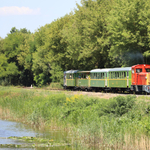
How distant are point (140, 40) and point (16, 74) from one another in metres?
45.9

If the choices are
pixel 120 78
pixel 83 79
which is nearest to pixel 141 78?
Result: pixel 120 78

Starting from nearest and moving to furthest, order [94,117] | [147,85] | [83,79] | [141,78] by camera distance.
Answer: [94,117]
[147,85]
[141,78]
[83,79]

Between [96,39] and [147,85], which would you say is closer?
[147,85]

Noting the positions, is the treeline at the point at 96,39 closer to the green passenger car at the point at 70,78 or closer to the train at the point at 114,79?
the green passenger car at the point at 70,78

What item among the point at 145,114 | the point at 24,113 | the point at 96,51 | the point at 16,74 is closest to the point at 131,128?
the point at 145,114

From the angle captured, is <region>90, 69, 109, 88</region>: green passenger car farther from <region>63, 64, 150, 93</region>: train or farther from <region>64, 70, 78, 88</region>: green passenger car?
<region>64, 70, 78, 88</region>: green passenger car

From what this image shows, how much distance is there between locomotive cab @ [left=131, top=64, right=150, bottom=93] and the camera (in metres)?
28.4

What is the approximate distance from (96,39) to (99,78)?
26.3 ft

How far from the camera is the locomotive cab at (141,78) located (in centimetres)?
2841

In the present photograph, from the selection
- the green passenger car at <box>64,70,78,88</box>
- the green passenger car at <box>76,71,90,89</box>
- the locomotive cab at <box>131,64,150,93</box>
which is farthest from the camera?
the green passenger car at <box>64,70,78,88</box>

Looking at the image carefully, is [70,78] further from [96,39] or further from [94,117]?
[94,117]

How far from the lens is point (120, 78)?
3256 centimetres

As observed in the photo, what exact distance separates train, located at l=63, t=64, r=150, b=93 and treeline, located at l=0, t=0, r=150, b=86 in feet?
11.3

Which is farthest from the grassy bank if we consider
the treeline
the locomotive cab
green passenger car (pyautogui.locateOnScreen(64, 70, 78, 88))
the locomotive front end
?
green passenger car (pyautogui.locateOnScreen(64, 70, 78, 88))
